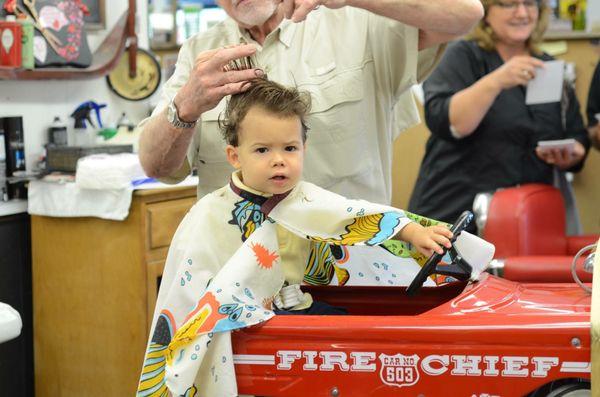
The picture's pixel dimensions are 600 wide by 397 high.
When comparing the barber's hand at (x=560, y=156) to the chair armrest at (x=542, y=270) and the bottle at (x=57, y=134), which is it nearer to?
the chair armrest at (x=542, y=270)

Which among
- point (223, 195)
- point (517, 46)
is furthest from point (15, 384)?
point (517, 46)

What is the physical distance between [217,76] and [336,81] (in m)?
0.46

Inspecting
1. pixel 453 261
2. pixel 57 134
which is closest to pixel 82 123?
pixel 57 134

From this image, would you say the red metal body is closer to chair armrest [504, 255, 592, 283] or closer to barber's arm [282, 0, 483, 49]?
barber's arm [282, 0, 483, 49]

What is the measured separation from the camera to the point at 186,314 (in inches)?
79.7

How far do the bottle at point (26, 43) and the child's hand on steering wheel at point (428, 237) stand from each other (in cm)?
224

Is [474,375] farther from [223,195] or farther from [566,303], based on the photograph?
[223,195]

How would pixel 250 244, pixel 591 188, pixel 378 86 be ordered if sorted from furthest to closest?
pixel 591 188 → pixel 378 86 → pixel 250 244

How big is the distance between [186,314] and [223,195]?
1.00 ft

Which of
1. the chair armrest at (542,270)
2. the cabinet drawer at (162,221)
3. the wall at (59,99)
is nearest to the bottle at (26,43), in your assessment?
the wall at (59,99)

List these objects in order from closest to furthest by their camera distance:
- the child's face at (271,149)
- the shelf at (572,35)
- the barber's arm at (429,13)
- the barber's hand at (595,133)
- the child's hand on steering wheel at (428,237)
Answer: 1. the child's hand on steering wheel at (428,237)
2. the child's face at (271,149)
3. the barber's arm at (429,13)
4. the barber's hand at (595,133)
5. the shelf at (572,35)

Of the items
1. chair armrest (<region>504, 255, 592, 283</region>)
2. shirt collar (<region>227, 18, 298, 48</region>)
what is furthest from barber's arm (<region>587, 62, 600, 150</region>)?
shirt collar (<region>227, 18, 298, 48</region>)

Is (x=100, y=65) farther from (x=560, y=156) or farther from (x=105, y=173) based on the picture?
(x=560, y=156)

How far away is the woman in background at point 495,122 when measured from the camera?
3.66 meters
